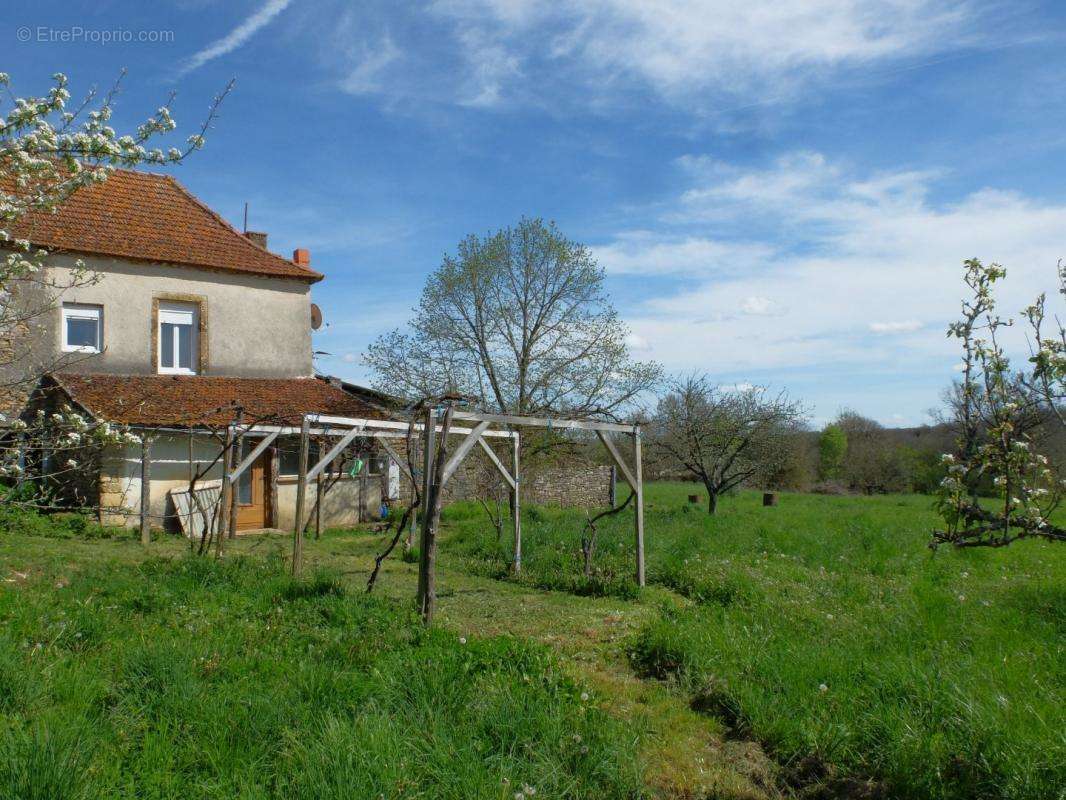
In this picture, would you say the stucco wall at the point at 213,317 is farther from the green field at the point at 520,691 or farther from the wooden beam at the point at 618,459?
the wooden beam at the point at 618,459

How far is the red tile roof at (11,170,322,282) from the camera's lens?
18141 millimetres

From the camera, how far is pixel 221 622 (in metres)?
6.68

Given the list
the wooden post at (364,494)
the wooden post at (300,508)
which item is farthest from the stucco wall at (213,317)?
the wooden post at (300,508)

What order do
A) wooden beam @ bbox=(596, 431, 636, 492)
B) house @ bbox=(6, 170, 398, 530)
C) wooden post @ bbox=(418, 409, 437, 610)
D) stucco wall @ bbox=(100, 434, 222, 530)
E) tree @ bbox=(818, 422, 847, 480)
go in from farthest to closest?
tree @ bbox=(818, 422, 847, 480), house @ bbox=(6, 170, 398, 530), stucco wall @ bbox=(100, 434, 222, 530), wooden beam @ bbox=(596, 431, 636, 492), wooden post @ bbox=(418, 409, 437, 610)

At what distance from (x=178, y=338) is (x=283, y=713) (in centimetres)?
1689

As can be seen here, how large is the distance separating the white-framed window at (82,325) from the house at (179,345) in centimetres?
3

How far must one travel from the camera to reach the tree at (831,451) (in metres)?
41.5

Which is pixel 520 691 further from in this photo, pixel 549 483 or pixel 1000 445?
pixel 549 483

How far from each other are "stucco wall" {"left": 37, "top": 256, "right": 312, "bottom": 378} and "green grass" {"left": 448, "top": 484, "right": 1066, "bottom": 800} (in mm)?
10638

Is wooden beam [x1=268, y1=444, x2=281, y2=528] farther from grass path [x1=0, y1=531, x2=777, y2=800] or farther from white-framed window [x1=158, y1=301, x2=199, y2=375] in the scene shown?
white-framed window [x1=158, y1=301, x2=199, y2=375]

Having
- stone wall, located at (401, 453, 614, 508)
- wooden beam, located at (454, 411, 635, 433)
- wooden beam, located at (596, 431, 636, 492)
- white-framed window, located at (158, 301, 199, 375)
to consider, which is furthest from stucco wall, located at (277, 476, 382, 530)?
wooden beam, located at (596, 431, 636, 492)

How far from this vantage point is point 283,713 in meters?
4.57

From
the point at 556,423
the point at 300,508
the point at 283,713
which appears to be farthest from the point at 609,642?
the point at 300,508

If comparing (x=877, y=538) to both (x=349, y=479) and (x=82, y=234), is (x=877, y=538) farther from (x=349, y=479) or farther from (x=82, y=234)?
(x=82, y=234)
